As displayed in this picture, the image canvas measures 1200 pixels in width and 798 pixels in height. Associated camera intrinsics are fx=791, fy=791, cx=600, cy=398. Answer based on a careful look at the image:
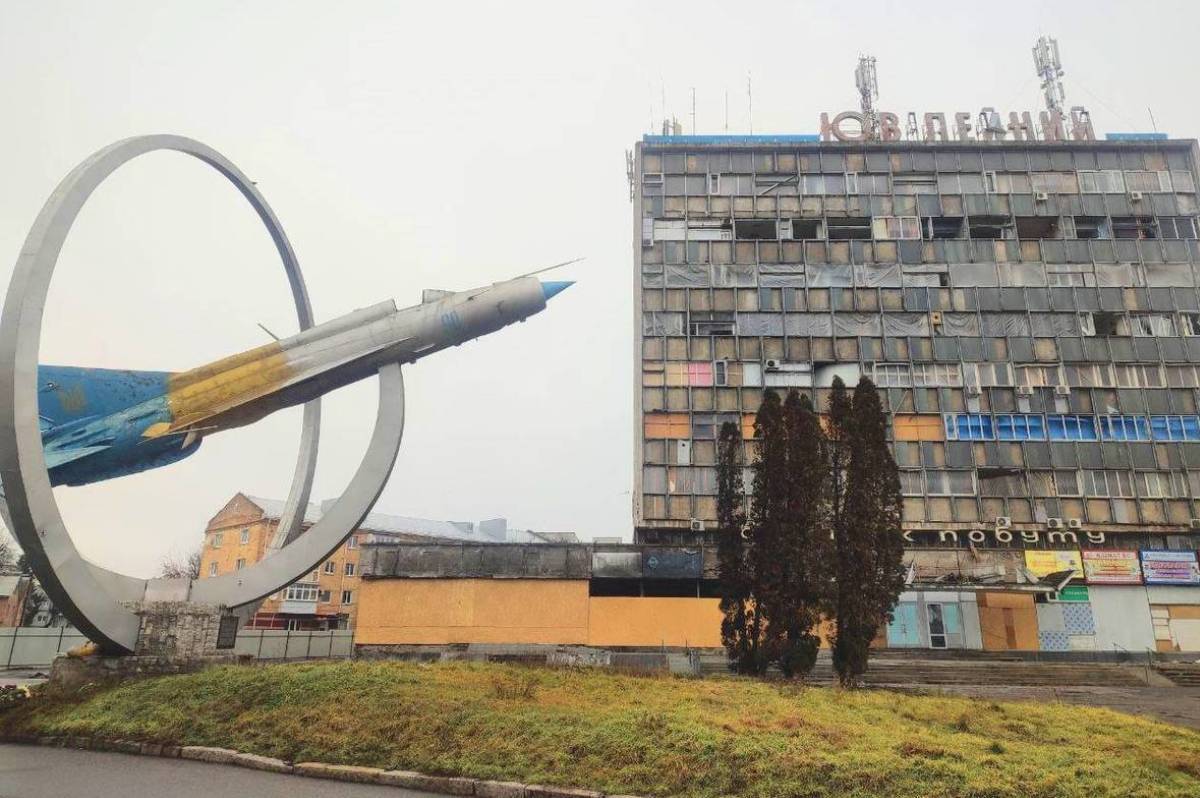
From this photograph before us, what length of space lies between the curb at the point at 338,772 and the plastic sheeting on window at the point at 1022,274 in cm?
4540

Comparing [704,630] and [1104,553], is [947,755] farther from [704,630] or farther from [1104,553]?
[1104,553]

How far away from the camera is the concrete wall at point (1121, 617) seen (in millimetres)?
38500

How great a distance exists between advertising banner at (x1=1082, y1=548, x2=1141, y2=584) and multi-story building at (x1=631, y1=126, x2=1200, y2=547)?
4.24 feet

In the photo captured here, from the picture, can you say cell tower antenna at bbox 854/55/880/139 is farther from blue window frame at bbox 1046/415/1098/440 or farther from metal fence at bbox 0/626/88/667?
metal fence at bbox 0/626/88/667

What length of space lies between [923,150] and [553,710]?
46.8 metres

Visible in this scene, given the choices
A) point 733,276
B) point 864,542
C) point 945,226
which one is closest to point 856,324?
point 733,276

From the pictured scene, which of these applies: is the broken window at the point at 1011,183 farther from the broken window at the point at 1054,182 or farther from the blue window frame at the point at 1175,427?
the blue window frame at the point at 1175,427

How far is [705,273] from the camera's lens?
154 ft

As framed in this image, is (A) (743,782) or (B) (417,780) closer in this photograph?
(A) (743,782)

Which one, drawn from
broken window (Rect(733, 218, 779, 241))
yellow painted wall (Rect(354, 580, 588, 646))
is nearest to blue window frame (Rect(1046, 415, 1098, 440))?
broken window (Rect(733, 218, 779, 241))

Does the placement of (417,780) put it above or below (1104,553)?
below

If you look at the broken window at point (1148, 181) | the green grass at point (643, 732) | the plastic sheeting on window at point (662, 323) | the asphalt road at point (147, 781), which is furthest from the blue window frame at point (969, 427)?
the asphalt road at point (147, 781)

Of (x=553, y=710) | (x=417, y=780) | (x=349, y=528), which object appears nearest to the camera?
(x=417, y=780)

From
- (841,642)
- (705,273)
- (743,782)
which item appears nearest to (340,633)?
(705,273)
